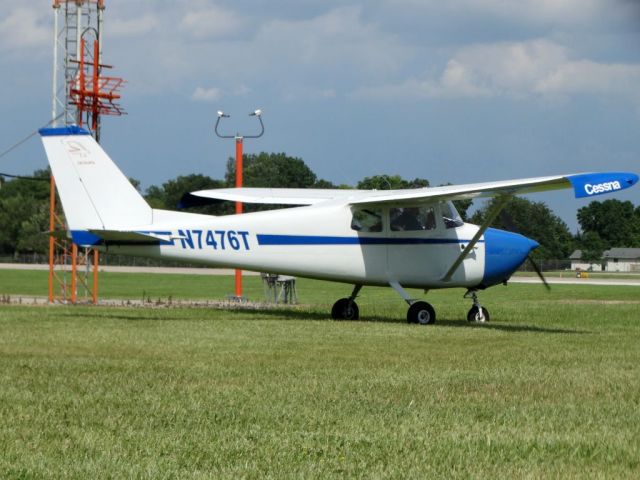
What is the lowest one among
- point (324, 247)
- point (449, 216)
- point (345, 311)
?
point (345, 311)

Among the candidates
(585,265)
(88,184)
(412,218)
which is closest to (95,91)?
(88,184)

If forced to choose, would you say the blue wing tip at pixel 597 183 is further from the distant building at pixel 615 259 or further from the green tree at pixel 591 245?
the green tree at pixel 591 245

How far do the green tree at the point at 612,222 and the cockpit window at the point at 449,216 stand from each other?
12894 centimetres

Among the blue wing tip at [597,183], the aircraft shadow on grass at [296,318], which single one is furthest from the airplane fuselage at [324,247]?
the blue wing tip at [597,183]

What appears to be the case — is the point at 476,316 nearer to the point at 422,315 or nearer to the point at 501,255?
the point at 501,255

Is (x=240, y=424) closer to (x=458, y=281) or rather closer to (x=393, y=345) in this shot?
(x=393, y=345)

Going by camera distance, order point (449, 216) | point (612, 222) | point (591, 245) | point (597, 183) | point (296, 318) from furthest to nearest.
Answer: point (612, 222)
point (591, 245)
point (296, 318)
point (449, 216)
point (597, 183)

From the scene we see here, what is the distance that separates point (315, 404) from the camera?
27.6ft

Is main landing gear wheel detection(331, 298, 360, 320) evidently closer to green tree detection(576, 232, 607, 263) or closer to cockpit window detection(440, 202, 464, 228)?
cockpit window detection(440, 202, 464, 228)

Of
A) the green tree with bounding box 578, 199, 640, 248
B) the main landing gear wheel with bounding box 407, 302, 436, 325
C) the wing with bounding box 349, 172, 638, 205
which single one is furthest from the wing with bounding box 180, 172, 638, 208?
the green tree with bounding box 578, 199, 640, 248

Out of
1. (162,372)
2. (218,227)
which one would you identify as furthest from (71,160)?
(162,372)

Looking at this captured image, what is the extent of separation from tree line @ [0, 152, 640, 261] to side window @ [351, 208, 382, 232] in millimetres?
45554

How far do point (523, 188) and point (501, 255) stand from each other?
240 cm

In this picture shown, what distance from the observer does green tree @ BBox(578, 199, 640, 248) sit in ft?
472
